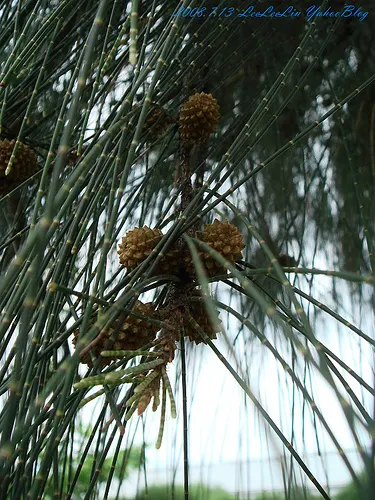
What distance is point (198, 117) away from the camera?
575mm

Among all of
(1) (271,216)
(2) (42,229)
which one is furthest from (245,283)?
(1) (271,216)

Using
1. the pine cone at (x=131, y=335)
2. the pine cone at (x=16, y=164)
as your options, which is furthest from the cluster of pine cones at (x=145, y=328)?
the pine cone at (x=16, y=164)

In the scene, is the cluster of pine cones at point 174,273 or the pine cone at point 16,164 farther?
the pine cone at point 16,164

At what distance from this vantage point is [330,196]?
44.9 inches

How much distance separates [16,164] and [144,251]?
27 centimetres

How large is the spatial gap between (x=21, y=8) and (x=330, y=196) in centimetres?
70

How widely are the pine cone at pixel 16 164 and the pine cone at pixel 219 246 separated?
29 cm

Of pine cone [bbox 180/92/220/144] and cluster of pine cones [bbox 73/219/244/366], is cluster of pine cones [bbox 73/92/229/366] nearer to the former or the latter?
cluster of pine cones [bbox 73/219/244/366]

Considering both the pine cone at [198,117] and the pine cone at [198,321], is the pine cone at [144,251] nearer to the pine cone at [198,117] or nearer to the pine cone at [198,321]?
the pine cone at [198,321]

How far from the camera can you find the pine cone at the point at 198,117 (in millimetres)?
576

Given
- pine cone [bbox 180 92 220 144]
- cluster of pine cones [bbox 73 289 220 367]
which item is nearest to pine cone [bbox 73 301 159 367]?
cluster of pine cones [bbox 73 289 220 367]

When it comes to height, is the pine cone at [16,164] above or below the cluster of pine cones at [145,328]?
above

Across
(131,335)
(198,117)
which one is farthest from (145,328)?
(198,117)

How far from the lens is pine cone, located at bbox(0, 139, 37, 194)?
677 millimetres
